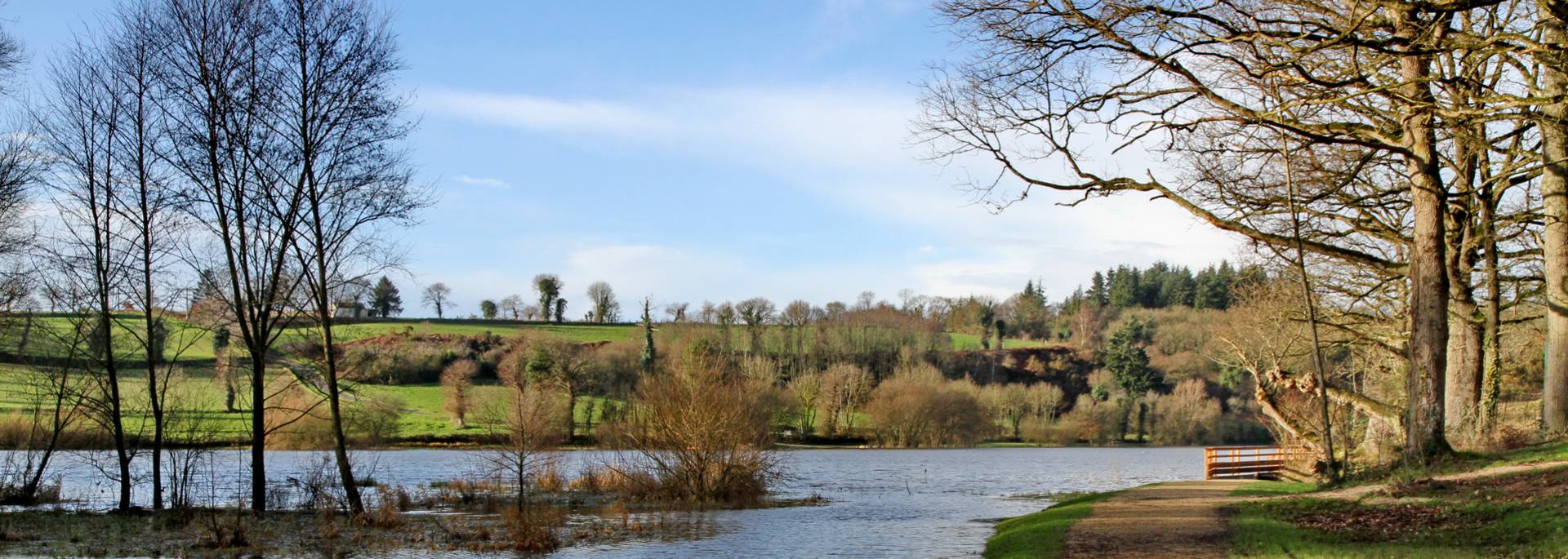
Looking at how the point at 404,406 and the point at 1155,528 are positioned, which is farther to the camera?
the point at 404,406

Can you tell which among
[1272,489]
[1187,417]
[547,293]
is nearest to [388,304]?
[547,293]

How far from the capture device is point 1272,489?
24656mm

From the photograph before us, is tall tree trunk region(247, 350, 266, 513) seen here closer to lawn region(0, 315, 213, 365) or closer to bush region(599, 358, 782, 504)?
lawn region(0, 315, 213, 365)

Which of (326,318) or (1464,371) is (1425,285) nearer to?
(1464,371)

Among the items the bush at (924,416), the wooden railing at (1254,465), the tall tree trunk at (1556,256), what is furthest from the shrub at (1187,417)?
the tall tree trunk at (1556,256)

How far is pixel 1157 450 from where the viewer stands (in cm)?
8875

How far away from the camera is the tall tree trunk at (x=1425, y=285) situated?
57.8 ft

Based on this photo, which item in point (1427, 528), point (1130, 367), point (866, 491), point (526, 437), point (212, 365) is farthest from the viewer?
point (1130, 367)

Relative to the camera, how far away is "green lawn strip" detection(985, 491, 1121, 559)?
50.5 ft

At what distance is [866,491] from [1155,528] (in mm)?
21669

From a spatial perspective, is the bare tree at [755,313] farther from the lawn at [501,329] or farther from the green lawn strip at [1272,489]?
the green lawn strip at [1272,489]

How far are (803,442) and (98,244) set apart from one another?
56.8 metres

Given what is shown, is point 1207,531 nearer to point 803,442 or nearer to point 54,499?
point 54,499

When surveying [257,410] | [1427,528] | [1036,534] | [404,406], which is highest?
[257,410]
